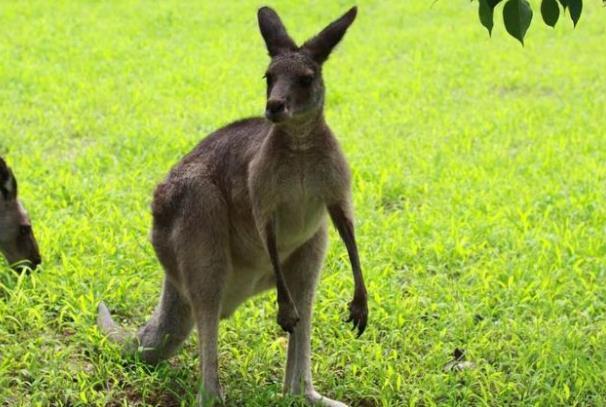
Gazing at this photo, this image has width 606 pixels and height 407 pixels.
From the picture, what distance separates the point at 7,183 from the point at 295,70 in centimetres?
205

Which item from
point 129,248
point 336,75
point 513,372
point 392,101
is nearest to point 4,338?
point 129,248

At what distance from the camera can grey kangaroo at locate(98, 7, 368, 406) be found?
10.7 ft

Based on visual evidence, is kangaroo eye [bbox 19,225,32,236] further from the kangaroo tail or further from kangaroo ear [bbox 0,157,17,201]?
the kangaroo tail

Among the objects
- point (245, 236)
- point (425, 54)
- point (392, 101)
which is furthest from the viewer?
point (425, 54)

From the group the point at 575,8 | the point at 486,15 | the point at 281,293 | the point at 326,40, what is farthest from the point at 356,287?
the point at 575,8

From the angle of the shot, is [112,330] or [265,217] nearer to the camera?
[265,217]

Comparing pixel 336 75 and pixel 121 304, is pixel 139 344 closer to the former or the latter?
pixel 121 304

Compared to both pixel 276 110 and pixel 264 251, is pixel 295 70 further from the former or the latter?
pixel 264 251

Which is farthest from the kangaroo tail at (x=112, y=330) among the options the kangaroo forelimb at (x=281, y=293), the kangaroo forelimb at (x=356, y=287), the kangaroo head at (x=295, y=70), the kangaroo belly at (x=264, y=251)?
the kangaroo head at (x=295, y=70)

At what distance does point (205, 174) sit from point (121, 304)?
117cm

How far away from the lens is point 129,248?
199 inches

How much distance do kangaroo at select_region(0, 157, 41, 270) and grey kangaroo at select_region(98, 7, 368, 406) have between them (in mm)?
1066

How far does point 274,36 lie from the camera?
334 centimetres

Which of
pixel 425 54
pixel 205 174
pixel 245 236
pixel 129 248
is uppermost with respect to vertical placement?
pixel 205 174
